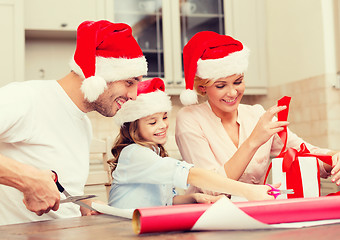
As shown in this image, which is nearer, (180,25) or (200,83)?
(200,83)

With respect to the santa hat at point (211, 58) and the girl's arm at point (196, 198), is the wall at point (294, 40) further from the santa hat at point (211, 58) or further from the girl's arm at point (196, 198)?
the girl's arm at point (196, 198)

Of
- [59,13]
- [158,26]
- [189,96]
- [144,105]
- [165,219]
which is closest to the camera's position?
[165,219]

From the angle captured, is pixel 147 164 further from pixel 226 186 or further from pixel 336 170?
pixel 336 170

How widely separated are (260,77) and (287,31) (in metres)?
0.44

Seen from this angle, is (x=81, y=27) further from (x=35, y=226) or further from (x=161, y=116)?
(x=35, y=226)

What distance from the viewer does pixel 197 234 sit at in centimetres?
63

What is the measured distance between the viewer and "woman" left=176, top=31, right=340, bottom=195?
1.64 m

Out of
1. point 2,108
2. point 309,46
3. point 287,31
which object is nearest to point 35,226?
point 2,108

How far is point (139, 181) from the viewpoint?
1.41m

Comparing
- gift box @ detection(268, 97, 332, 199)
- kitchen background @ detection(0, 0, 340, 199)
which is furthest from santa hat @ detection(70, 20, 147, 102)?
kitchen background @ detection(0, 0, 340, 199)

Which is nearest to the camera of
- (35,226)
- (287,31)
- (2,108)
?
(35,226)

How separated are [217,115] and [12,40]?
182 centimetres

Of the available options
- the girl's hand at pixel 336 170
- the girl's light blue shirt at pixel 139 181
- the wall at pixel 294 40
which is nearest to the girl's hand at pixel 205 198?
the girl's light blue shirt at pixel 139 181

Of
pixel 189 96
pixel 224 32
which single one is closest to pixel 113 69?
pixel 189 96
